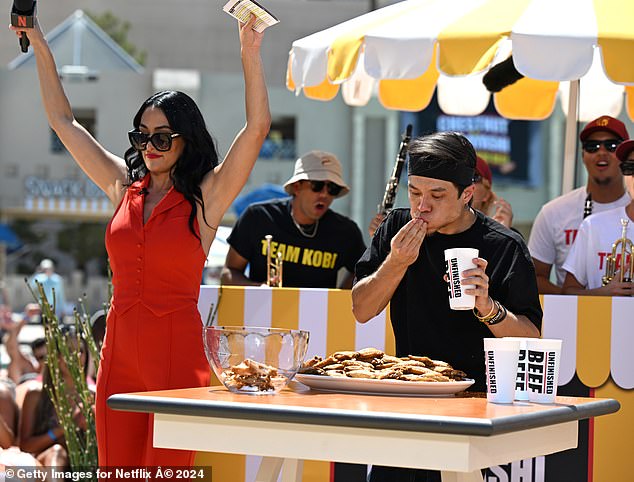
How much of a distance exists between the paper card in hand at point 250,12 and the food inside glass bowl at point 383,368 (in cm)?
111

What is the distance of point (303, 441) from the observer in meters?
2.70

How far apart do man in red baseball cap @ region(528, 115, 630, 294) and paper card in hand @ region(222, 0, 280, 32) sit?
276cm

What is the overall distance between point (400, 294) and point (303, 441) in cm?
105

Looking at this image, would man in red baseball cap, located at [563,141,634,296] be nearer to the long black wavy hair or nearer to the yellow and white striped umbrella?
the yellow and white striped umbrella

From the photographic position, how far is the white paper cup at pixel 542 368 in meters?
2.99

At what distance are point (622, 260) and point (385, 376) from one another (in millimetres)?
2352

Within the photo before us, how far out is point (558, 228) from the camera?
20.4ft

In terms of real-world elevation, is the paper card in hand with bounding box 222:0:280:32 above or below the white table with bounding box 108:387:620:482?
above

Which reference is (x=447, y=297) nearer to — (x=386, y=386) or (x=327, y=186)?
(x=386, y=386)

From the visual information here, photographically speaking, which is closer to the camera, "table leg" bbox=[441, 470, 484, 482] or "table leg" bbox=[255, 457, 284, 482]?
"table leg" bbox=[441, 470, 484, 482]

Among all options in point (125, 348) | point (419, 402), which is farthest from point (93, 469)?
point (419, 402)

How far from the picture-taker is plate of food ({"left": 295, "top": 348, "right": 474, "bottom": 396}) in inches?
122

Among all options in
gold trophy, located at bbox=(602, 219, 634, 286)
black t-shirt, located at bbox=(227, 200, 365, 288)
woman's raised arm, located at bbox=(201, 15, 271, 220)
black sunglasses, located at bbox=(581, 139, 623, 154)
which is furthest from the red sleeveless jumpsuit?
black sunglasses, located at bbox=(581, 139, 623, 154)

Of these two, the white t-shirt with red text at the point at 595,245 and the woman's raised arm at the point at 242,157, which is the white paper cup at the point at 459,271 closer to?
the woman's raised arm at the point at 242,157
